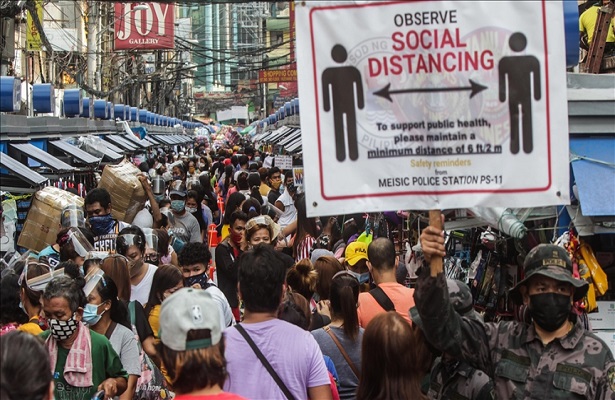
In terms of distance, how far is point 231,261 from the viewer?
9930 millimetres

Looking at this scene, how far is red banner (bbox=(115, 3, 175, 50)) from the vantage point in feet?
160

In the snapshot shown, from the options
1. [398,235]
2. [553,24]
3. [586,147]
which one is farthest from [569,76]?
[398,235]

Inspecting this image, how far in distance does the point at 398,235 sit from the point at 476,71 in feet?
24.9

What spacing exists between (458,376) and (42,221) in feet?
24.2

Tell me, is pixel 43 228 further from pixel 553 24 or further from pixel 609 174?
pixel 553 24

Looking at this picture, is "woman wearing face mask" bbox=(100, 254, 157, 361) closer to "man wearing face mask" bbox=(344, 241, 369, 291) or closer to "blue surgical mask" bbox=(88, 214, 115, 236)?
"man wearing face mask" bbox=(344, 241, 369, 291)

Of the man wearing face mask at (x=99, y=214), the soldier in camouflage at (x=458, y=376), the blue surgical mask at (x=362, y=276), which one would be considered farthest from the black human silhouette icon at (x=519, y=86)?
the man wearing face mask at (x=99, y=214)

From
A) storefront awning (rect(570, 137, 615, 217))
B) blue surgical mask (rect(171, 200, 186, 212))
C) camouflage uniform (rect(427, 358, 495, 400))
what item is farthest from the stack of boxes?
blue surgical mask (rect(171, 200, 186, 212))

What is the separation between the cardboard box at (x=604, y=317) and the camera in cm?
657

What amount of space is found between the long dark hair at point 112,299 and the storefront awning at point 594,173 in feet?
9.12

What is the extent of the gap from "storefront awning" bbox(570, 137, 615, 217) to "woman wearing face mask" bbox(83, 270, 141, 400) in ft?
8.99

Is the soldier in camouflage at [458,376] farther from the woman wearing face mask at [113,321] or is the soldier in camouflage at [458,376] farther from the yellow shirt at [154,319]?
the yellow shirt at [154,319]

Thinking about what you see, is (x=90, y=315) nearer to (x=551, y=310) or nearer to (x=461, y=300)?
(x=461, y=300)

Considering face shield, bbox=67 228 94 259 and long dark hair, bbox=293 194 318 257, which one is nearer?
face shield, bbox=67 228 94 259
